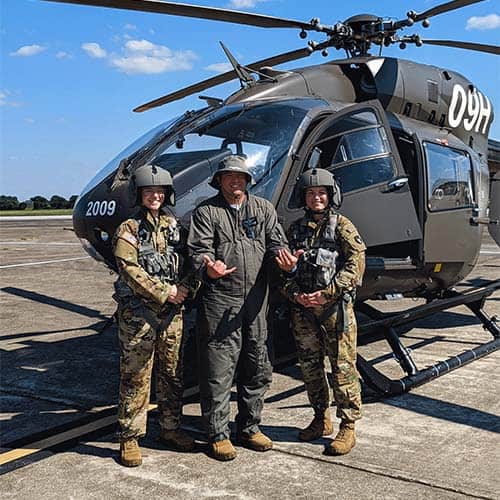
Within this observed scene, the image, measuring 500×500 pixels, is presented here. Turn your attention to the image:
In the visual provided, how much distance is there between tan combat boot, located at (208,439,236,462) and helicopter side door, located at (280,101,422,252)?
2036mm

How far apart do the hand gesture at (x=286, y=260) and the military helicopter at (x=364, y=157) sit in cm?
96

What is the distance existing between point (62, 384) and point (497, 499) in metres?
3.51

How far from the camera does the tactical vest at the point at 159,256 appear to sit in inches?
145

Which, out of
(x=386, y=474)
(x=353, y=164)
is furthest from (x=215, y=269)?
(x=353, y=164)

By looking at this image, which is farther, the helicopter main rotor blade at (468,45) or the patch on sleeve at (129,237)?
the helicopter main rotor blade at (468,45)

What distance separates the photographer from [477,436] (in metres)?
4.04

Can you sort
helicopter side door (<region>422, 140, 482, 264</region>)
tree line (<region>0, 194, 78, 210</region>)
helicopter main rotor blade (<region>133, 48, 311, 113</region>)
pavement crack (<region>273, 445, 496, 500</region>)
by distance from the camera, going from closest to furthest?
1. pavement crack (<region>273, 445, 496, 500</region>)
2. helicopter side door (<region>422, 140, 482, 264</region>)
3. helicopter main rotor blade (<region>133, 48, 311, 113</region>)
4. tree line (<region>0, 194, 78, 210</region>)

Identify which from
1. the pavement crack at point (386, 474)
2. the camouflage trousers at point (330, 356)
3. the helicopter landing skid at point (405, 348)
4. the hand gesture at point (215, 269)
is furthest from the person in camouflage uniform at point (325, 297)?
the helicopter landing skid at point (405, 348)

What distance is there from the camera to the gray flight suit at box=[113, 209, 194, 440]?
3633 mm

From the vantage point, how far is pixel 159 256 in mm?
3730

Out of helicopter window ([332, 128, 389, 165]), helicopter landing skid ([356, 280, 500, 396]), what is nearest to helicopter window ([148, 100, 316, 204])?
helicopter window ([332, 128, 389, 165])

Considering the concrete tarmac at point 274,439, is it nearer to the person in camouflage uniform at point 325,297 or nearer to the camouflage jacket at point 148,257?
the person in camouflage uniform at point 325,297

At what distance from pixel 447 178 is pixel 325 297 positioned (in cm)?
265

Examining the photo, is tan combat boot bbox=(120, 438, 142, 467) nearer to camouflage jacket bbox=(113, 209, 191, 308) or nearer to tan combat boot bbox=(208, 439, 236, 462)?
tan combat boot bbox=(208, 439, 236, 462)
